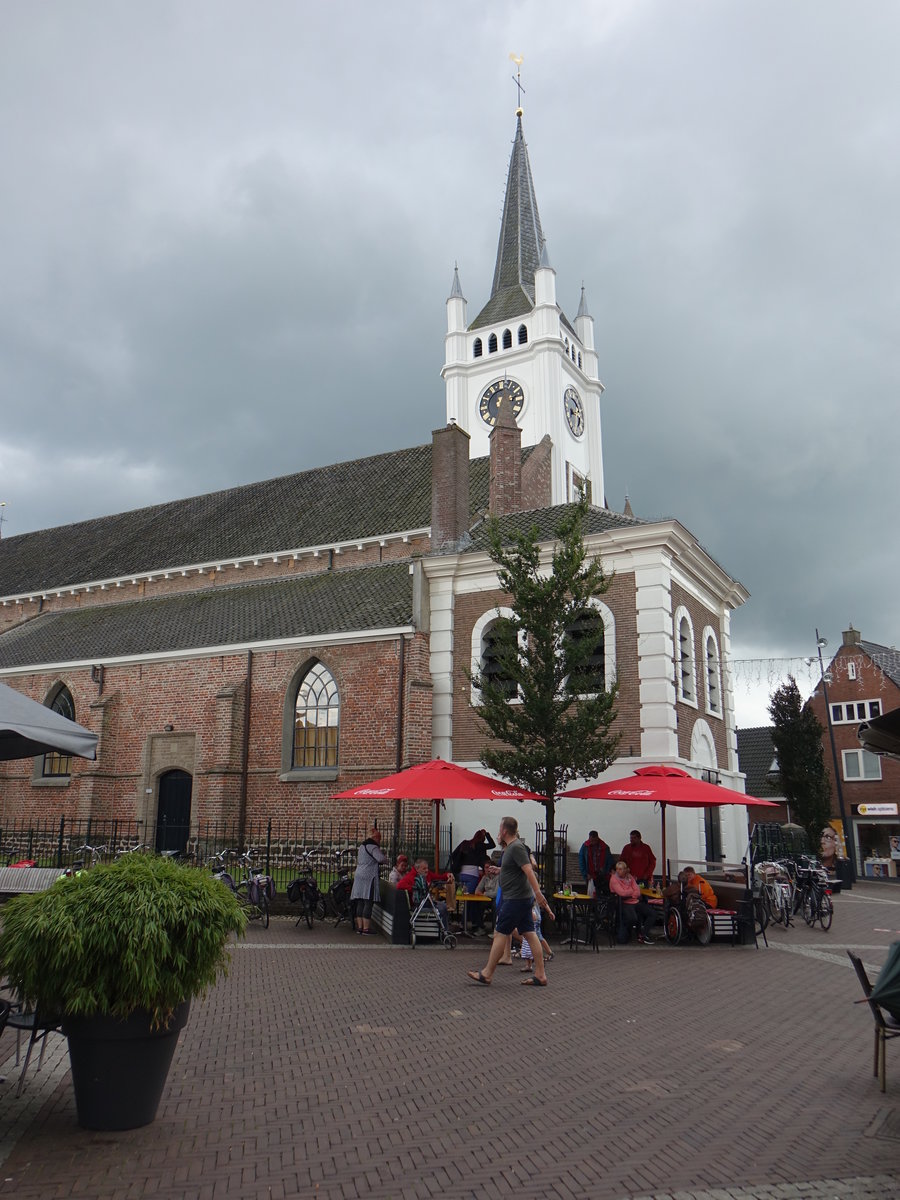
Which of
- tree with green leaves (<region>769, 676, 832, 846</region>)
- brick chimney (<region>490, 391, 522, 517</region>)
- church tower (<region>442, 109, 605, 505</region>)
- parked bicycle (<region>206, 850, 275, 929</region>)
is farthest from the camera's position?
church tower (<region>442, 109, 605, 505</region>)

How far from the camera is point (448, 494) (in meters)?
25.1

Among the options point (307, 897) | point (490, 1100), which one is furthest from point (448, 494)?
point (490, 1100)

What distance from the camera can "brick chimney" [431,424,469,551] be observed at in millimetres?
25062

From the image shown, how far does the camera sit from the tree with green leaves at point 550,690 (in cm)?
1530

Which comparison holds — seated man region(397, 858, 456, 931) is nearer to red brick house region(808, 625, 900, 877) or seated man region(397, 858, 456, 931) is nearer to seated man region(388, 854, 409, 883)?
seated man region(388, 854, 409, 883)

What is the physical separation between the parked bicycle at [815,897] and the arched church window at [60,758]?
63.2 feet

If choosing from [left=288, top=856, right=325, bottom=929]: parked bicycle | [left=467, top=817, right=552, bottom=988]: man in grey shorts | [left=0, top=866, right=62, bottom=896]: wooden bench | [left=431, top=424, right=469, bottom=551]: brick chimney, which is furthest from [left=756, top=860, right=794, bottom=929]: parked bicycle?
[left=431, top=424, right=469, bottom=551]: brick chimney

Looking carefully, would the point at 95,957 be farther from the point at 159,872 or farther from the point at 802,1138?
the point at 802,1138

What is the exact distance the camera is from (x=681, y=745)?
1958cm

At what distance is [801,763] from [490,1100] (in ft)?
97.6

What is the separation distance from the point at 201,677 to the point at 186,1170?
20527 mm

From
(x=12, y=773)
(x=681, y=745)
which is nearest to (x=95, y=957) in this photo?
(x=681, y=745)

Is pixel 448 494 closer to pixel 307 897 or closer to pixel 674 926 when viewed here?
pixel 307 897

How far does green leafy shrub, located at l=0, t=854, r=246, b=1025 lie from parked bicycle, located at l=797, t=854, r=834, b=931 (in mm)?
13899
